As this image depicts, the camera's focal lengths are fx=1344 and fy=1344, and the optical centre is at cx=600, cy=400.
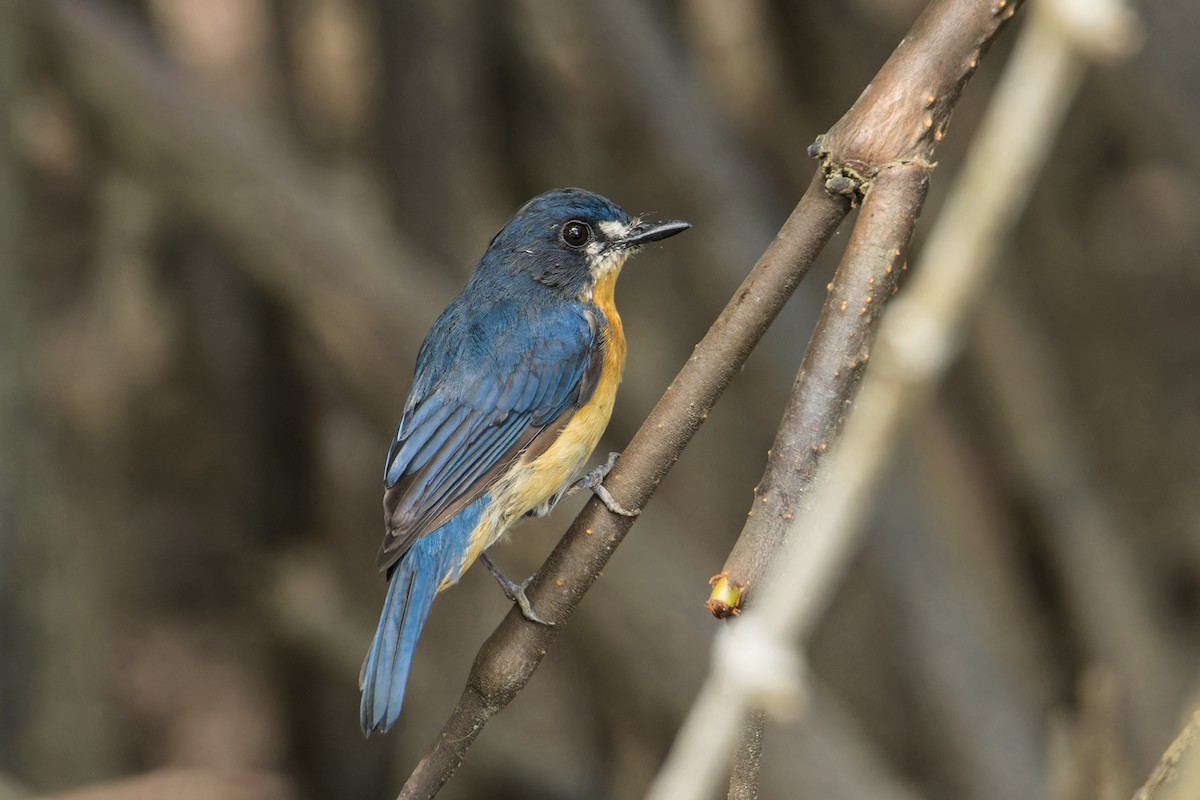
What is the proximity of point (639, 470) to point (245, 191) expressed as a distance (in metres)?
2.35

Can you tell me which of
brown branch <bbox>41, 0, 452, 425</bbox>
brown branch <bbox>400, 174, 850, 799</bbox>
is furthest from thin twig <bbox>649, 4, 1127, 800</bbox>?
brown branch <bbox>41, 0, 452, 425</bbox>

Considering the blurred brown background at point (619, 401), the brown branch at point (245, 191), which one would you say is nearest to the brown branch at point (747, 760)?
the blurred brown background at point (619, 401)

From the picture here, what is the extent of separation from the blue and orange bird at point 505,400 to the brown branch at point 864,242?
3.57ft

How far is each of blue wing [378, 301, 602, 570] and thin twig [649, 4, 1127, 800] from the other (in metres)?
2.50

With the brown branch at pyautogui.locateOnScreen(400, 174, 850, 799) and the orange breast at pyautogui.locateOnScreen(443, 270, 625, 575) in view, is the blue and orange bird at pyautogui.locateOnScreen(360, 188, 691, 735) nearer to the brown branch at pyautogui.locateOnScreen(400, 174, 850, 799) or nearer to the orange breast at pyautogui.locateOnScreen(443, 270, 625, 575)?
the orange breast at pyautogui.locateOnScreen(443, 270, 625, 575)

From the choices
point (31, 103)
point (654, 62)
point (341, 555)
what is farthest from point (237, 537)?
point (654, 62)

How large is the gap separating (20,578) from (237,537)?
1.57 meters

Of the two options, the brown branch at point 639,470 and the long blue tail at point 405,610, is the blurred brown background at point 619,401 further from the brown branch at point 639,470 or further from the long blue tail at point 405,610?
the brown branch at point 639,470

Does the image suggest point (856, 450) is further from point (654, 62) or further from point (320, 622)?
point (320, 622)

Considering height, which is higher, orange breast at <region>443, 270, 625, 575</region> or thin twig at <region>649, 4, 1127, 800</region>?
thin twig at <region>649, 4, 1127, 800</region>

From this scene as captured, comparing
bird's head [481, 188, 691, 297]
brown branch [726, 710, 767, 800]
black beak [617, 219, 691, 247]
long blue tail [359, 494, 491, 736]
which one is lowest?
long blue tail [359, 494, 491, 736]

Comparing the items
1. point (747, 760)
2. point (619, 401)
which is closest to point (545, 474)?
point (619, 401)

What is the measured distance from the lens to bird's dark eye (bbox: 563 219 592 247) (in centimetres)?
407

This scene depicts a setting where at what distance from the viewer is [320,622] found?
16.7 feet
